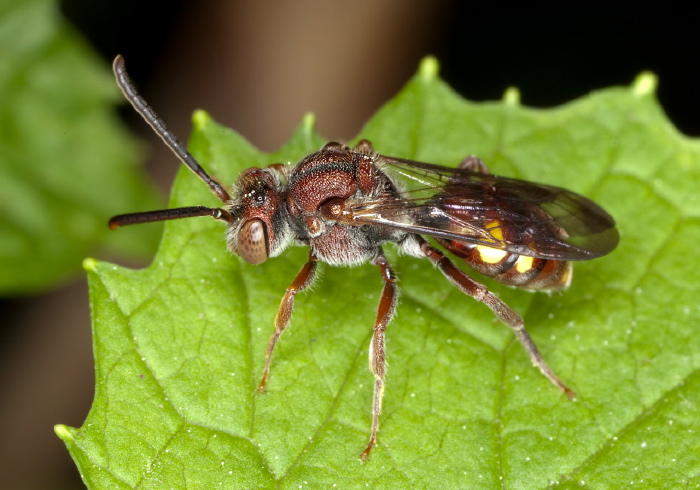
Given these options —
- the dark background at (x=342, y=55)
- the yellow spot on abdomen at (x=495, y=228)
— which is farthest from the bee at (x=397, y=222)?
the dark background at (x=342, y=55)

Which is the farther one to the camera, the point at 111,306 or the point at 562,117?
the point at 562,117

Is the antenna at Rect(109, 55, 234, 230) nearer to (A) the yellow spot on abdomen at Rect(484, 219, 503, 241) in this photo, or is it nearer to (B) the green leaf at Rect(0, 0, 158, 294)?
(A) the yellow spot on abdomen at Rect(484, 219, 503, 241)

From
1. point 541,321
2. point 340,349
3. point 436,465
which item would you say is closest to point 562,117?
point 541,321

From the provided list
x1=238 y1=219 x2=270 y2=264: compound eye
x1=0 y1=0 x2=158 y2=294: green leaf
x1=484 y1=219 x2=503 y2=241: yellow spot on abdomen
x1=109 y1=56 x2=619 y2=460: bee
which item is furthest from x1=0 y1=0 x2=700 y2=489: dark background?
x1=484 y1=219 x2=503 y2=241: yellow spot on abdomen

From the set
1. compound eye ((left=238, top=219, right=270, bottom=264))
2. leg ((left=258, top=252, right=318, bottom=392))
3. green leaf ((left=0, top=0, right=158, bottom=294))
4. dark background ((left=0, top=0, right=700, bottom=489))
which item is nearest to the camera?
leg ((left=258, top=252, right=318, bottom=392))

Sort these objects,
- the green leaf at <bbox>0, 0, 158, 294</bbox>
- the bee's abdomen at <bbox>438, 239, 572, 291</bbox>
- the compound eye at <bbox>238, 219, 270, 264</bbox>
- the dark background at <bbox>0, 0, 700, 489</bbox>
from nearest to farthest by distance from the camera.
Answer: the compound eye at <bbox>238, 219, 270, 264</bbox>, the bee's abdomen at <bbox>438, 239, 572, 291</bbox>, the green leaf at <bbox>0, 0, 158, 294</bbox>, the dark background at <bbox>0, 0, 700, 489</bbox>

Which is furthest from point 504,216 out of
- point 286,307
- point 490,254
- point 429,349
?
point 286,307

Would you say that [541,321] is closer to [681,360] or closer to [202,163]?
[681,360]
